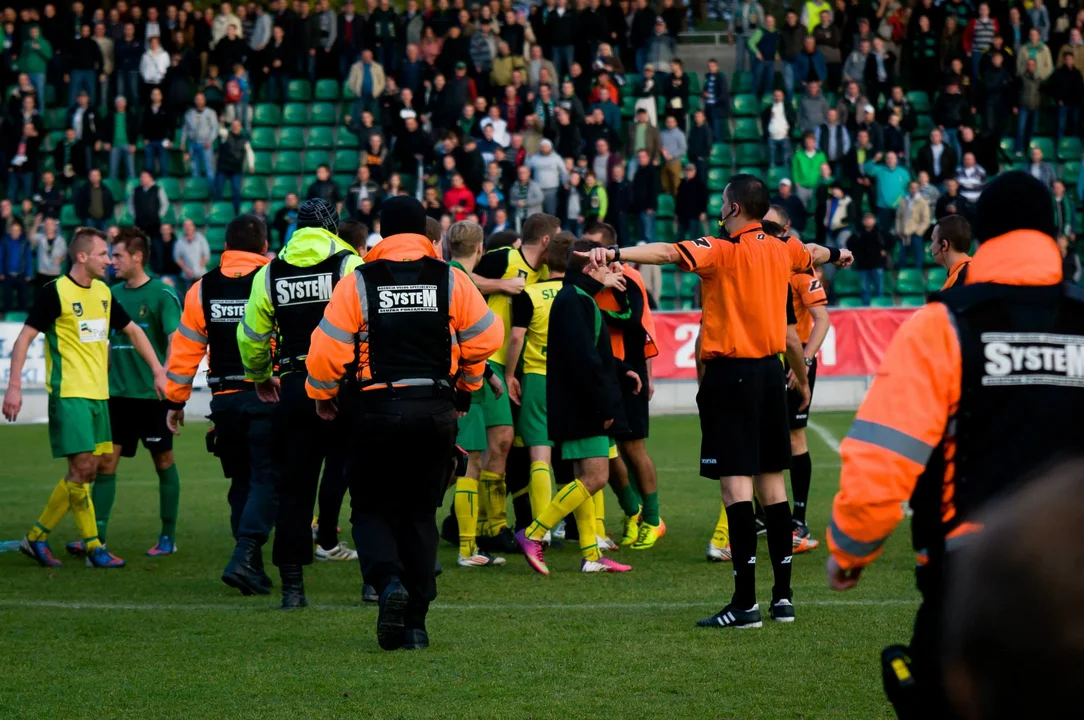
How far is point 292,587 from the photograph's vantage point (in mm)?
7918

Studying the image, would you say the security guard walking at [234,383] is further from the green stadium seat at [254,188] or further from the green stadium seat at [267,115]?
the green stadium seat at [267,115]

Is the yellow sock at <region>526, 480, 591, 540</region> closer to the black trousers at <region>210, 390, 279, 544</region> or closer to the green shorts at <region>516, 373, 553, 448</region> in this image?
the green shorts at <region>516, 373, 553, 448</region>

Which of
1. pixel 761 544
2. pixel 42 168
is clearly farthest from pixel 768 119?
pixel 761 544

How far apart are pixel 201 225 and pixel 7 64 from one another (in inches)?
242

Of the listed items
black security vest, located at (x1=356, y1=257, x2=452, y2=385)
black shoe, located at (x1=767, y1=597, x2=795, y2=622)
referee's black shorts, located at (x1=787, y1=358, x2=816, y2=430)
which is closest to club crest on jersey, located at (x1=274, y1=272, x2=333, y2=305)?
black security vest, located at (x1=356, y1=257, x2=452, y2=385)

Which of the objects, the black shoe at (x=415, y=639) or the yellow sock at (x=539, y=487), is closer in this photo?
the black shoe at (x=415, y=639)

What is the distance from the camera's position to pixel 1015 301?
3.89 metres

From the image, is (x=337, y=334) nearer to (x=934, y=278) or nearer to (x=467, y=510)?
(x=467, y=510)

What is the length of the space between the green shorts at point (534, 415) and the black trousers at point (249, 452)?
1864mm

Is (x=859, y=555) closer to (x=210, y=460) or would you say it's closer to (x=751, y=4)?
(x=210, y=460)

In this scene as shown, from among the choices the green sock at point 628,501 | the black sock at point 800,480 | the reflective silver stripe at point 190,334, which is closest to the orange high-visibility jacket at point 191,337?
the reflective silver stripe at point 190,334

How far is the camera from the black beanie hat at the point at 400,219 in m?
6.95

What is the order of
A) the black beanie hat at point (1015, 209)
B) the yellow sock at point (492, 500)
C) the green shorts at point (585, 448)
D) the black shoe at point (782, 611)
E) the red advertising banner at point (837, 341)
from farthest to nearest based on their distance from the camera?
the red advertising banner at point (837, 341) → the yellow sock at point (492, 500) → the green shorts at point (585, 448) → the black shoe at point (782, 611) → the black beanie hat at point (1015, 209)

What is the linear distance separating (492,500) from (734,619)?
328 centimetres
